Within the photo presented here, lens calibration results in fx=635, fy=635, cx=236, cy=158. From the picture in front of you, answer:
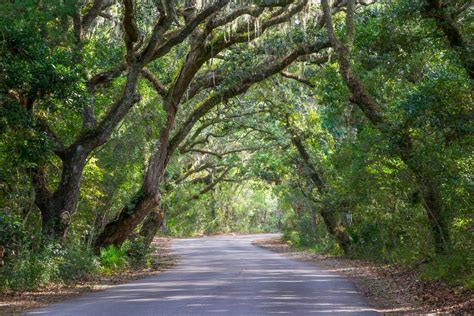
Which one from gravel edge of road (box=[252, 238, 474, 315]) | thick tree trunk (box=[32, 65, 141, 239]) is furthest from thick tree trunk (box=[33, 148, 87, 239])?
gravel edge of road (box=[252, 238, 474, 315])

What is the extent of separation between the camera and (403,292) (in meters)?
13.8

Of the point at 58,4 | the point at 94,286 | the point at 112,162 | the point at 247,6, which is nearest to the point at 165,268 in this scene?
the point at 112,162

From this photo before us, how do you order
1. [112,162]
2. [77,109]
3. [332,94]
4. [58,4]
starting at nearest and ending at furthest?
[58,4], [77,109], [332,94], [112,162]

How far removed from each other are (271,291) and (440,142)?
475 cm

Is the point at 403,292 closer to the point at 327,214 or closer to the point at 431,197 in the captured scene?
the point at 431,197

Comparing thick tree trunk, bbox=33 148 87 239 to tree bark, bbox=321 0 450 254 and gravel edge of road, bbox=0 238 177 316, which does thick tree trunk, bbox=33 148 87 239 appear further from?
tree bark, bbox=321 0 450 254

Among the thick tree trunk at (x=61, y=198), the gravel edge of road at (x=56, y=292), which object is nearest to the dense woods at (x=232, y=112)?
the thick tree trunk at (x=61, y=198)

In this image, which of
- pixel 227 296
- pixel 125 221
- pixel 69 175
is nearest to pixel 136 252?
pixel 125 221

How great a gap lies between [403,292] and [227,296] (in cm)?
390

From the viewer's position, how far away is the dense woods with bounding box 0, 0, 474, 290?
12633 millimetres

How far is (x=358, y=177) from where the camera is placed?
18.6 m

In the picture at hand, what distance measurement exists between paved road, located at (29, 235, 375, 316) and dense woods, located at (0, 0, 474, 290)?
2.26 m

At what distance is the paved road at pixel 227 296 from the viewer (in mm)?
11039

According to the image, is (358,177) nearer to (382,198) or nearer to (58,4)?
(382,198)
